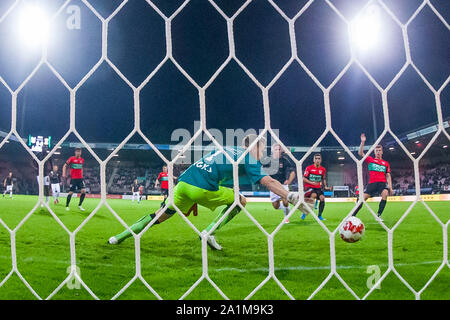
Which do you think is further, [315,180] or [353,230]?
[315,180]

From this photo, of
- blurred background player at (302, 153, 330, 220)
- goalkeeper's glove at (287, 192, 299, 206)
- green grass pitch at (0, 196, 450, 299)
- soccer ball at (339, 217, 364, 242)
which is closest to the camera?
goalkeeper's glove at (287, 192, 299, 206)

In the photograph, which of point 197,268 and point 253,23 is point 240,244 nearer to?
point 197,268

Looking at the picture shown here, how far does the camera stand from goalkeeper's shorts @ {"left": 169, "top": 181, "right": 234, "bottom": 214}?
4.57 feet

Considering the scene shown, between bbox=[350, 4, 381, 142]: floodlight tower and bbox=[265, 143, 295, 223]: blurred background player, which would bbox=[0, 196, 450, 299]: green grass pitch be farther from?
bbox=[350, 4, 381, 142]: floodlight tower

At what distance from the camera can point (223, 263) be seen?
1.47m

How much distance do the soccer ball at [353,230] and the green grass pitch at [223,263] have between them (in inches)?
5.0

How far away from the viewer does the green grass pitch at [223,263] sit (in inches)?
42.5

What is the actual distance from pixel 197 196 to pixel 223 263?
0.30 meters

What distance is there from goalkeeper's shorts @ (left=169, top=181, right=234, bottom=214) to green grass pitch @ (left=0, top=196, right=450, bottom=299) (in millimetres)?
244

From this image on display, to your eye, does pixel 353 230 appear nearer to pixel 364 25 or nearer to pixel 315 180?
pixel 364 25

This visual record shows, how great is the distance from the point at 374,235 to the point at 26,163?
1078 cm

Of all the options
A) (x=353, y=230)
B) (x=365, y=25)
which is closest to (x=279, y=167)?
(x=353, y=230)

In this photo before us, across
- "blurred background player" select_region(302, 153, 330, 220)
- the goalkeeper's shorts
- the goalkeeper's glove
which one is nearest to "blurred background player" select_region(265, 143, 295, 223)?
the goalkeeper's glove

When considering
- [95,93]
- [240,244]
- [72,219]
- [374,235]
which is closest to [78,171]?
[72,219]
